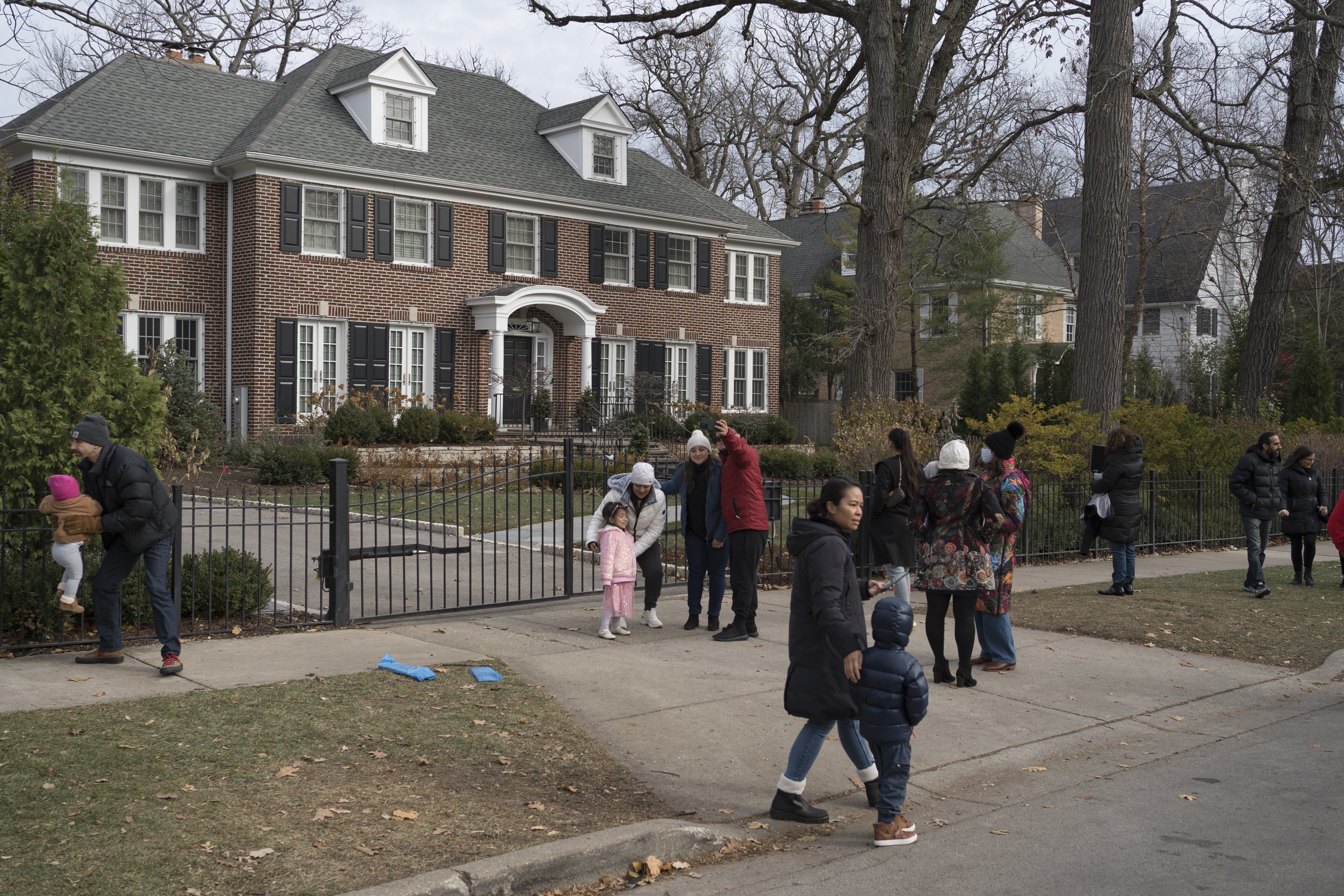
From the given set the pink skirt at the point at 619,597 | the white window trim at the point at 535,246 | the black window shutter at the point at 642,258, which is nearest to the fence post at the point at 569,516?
the pink skirt at the point at 619,597

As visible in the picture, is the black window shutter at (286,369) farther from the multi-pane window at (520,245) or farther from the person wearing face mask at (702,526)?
the person wearing face mask at (702,526)

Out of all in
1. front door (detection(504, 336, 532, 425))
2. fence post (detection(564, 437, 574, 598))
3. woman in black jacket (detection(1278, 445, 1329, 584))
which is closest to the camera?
fence post (detection(564, 437, 574, 598))

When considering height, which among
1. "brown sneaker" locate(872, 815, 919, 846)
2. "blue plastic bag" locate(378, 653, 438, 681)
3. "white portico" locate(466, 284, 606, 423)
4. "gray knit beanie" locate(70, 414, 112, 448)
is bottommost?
"brown sneaker" locate(872, 815, 919, 846)

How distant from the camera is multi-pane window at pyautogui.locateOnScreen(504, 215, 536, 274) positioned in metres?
28.9

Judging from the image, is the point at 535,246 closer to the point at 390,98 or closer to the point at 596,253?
the point at 596,253

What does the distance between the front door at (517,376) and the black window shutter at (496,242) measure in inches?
71.2

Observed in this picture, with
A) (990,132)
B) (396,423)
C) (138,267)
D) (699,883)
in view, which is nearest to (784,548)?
(699,883)

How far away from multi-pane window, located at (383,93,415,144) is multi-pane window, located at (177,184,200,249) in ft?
15.3

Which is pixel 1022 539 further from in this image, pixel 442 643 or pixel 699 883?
pixel 699 883

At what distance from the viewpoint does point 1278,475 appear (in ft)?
43.5

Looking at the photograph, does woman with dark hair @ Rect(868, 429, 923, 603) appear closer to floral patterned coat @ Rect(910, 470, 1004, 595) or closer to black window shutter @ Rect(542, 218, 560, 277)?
floral patterned coat @ Rect(910, 470, 1004, 595)

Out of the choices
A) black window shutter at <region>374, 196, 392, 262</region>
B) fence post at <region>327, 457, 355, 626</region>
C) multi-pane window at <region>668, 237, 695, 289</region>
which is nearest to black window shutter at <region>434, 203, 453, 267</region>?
black window shutter at <region>374, 196, 392, 262</region>

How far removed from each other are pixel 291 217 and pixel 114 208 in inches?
138

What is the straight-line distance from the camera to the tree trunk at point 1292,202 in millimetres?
21750
